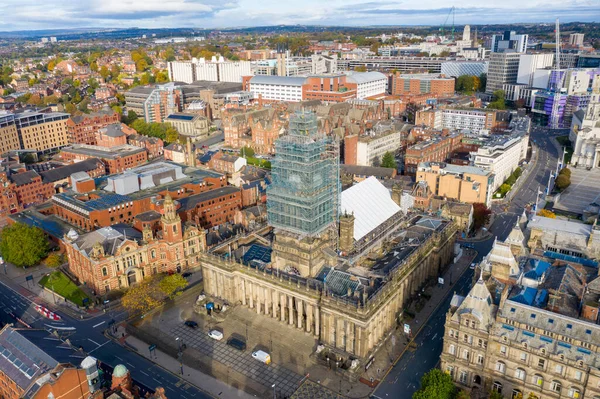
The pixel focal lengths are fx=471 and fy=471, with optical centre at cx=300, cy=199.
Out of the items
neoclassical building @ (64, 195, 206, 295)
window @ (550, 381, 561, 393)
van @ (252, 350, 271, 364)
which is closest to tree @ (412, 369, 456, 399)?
window @ (550, 381, 561, 393)

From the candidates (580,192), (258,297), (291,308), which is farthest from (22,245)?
(580,192)

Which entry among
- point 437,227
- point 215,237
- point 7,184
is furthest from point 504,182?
point 7,184

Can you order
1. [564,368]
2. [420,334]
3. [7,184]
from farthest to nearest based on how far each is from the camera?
[7,184] < [420,334] < [564,368]

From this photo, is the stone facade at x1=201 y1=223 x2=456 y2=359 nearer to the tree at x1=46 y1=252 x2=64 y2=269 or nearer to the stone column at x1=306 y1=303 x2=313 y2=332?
the stone column at x1=306 y1=303 x2=313 y2=332

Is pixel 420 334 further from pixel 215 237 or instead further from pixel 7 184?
pixel 7 184

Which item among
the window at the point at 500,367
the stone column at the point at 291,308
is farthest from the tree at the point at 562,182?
the stone column at the point at 291,308

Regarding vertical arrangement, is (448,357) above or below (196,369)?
above

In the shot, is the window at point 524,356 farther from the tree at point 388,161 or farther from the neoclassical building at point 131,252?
the tree at point 388,161
